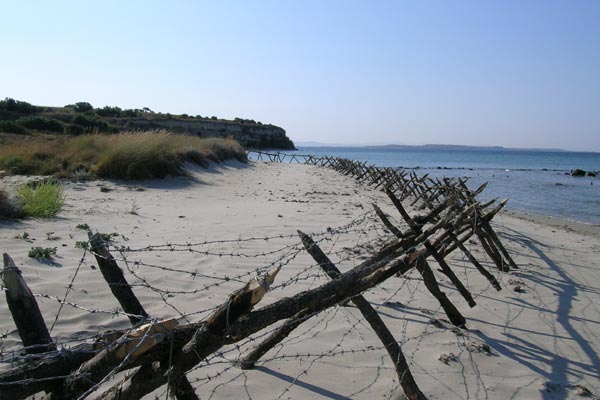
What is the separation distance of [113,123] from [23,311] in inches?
1836

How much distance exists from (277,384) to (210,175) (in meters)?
15.8

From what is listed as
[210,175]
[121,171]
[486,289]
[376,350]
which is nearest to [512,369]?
[376,350]

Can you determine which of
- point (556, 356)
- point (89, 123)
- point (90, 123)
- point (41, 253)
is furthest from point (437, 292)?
point (89, 123)

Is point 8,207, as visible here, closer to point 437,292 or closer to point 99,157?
point 437,292

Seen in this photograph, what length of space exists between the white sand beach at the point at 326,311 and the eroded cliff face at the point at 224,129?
31263 mm

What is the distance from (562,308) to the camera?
561 cm

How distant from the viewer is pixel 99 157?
13820mm

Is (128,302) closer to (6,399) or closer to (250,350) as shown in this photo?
(6,399)

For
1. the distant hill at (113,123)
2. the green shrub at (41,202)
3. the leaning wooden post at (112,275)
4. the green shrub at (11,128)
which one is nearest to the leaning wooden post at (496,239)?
the leaning wooden post at (112,275)

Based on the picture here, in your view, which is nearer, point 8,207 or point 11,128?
point 8,207

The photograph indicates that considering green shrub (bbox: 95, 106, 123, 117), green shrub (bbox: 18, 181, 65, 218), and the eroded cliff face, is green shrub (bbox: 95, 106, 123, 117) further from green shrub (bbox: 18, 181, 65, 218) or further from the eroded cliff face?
green shrub (bbox: 18, 181, 65, 218)

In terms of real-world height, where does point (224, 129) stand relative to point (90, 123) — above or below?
above

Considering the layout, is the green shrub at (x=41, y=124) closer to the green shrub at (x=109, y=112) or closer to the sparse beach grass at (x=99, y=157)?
the sparse beach grass at (x=99, y=157)

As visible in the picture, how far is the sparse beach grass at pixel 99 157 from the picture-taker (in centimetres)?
1311
